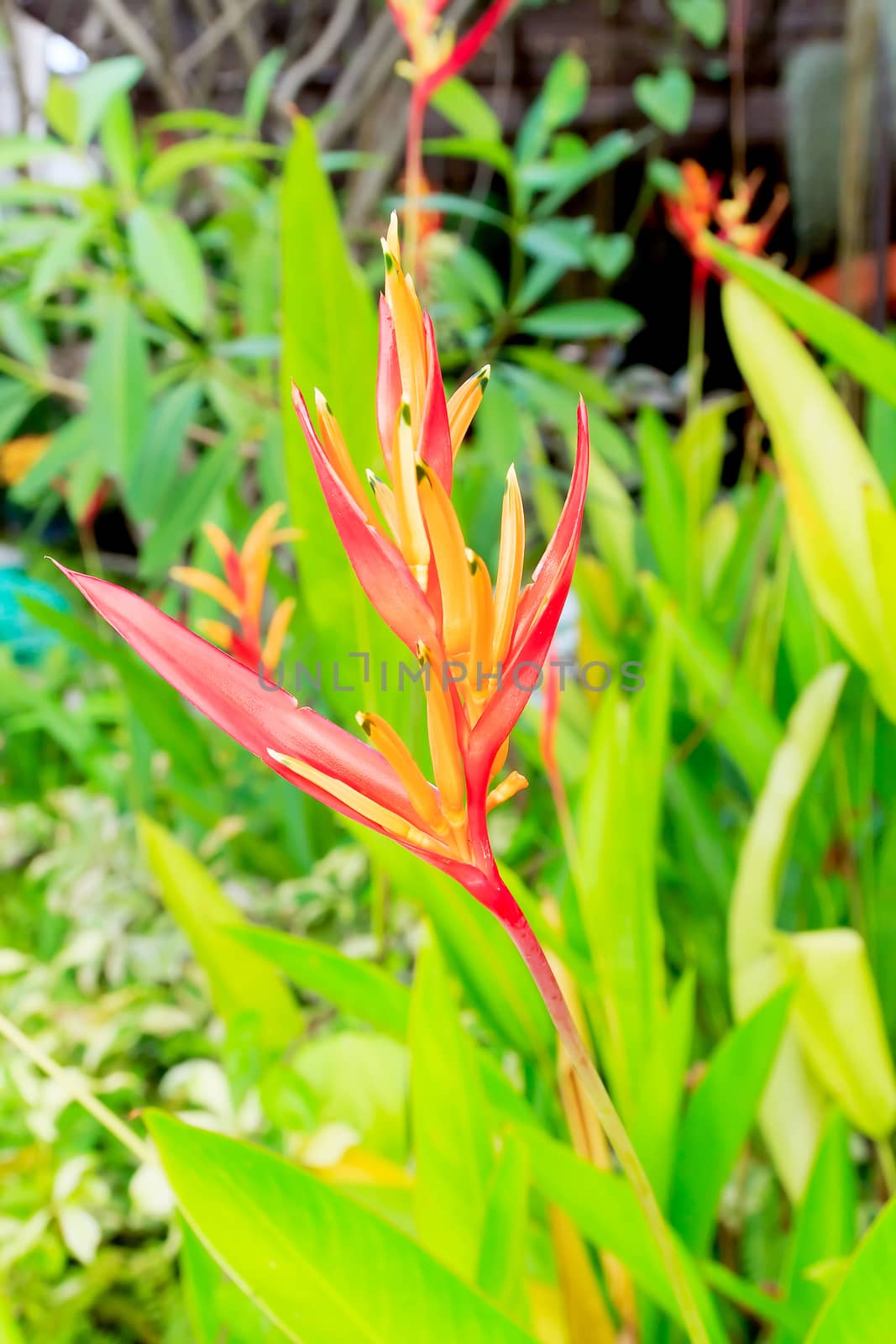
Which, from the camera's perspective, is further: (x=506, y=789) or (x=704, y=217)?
(x=704, y=217)

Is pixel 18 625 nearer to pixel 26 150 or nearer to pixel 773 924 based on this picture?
pixel 26 150

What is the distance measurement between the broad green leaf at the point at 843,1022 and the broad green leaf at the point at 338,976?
0.17m

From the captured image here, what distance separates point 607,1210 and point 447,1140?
0.06 metres

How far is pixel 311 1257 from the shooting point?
0.79 ft

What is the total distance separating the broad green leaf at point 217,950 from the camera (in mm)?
574

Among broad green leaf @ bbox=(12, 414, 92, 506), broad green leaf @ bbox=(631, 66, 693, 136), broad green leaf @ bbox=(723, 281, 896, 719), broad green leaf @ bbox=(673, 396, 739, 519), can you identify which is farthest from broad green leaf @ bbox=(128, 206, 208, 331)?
broad green leaf @ bbox=(631, 66, 693, 136)

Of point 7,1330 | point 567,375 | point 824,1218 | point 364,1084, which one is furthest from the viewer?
point 567,375

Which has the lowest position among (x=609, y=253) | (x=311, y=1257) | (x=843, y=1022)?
(x=843, y=1022)

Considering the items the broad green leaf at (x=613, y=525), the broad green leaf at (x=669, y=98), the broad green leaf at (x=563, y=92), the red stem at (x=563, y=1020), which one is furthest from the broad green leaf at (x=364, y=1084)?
the broad green leaf at (x=669, y=98)

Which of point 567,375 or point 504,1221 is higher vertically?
point 567,375

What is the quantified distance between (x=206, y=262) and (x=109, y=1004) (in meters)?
1.06

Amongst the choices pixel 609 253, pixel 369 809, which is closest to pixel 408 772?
pixel 369 809

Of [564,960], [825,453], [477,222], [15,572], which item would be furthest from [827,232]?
[564,960]

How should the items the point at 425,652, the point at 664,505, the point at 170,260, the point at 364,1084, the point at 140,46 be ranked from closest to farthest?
the point at 425,652 < the point at 364,1084 < the point at 170,260 < the point at 664,505 < the point at 140,46
